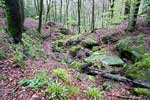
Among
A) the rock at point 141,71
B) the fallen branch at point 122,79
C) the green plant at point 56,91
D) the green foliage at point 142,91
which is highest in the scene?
the green plant at point 56,91

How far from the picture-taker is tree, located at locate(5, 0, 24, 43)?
30.2 feet

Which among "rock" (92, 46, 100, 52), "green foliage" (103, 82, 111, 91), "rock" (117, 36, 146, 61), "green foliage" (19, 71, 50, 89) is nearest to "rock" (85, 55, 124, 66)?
"rock" (117, 36, 146, 61)

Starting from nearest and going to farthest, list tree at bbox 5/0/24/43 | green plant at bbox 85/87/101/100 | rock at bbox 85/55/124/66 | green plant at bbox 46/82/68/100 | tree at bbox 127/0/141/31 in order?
green plant at bbox 46/82/68/100, green plant at bbox 85/87/101/100, tree at bbox 5/0/24/43, rock at bbox 85/55/124/66, tree at bbox 127/0/141/31

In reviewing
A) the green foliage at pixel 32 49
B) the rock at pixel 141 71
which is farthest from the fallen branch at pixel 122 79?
the green foliage at pixel 32 49

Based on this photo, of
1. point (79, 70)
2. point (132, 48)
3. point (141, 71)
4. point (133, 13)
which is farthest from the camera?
point (133, 13)

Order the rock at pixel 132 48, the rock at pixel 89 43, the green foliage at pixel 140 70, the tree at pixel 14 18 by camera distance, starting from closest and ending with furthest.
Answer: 1. the tree at pixel 14 18
2. the green foliage at pixel 140 70
3. the rock at pixel 132 48
4. the rock at pixel 89 43

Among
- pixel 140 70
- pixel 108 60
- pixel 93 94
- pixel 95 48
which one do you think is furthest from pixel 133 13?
pixel 93 94

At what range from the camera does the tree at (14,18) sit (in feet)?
30.2

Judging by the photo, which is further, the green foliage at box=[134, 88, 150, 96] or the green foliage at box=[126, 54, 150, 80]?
the green foliage at box=[126, 54, 150, 80]

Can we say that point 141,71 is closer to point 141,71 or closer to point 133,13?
point 141,71

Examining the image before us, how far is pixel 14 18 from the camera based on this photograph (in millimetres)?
9578

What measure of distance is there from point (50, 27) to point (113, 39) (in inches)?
626

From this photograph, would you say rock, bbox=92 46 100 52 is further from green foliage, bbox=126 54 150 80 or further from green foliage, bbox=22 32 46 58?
green foliage, bbox=126 54 150 80

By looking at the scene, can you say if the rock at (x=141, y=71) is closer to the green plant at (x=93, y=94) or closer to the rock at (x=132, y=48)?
the rock at (x=132, y=48)
